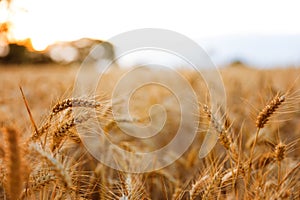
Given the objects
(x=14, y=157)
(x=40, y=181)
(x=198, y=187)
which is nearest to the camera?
(x=14, y=157)

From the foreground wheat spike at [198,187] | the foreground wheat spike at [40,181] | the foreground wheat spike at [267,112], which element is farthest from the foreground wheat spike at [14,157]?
the foreground wheat spike at [267,112]

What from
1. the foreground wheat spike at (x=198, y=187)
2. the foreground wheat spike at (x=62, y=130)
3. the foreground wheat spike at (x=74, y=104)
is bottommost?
the foreground wheat spike at (x=198, y=187)

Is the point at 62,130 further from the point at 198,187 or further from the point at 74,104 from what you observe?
the point at 198,187

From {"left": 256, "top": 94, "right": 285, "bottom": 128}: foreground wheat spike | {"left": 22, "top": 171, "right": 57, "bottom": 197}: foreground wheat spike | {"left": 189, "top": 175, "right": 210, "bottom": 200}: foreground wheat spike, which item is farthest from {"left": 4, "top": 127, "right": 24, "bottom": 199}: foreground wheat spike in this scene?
{"left": 256, "top": 94, "right": 285, "bottom": 128}: foreground wheat spike

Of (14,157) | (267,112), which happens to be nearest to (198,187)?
(267,112)

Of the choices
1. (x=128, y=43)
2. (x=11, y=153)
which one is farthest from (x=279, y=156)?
(x=128, y=43)

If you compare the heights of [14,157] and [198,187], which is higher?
[14,157]

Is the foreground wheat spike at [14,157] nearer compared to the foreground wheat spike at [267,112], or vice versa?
the foreground wheat spike at [14,157]

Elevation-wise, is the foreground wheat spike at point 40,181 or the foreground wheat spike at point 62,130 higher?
the foreground wheat spike at point 62,130

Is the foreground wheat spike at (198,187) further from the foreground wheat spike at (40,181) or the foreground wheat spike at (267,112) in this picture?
the foreground wheat spike at (40,181)

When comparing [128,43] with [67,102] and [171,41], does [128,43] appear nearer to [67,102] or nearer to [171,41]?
[171,41]

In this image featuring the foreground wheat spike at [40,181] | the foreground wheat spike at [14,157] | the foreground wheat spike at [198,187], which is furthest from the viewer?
the foreground wheat spike at [198,187]

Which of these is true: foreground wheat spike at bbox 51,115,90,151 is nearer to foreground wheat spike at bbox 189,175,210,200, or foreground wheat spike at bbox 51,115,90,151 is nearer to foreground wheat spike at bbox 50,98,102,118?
foreground wheat spike at bbox 50,98,102,118

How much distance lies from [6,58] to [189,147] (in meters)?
24.1
